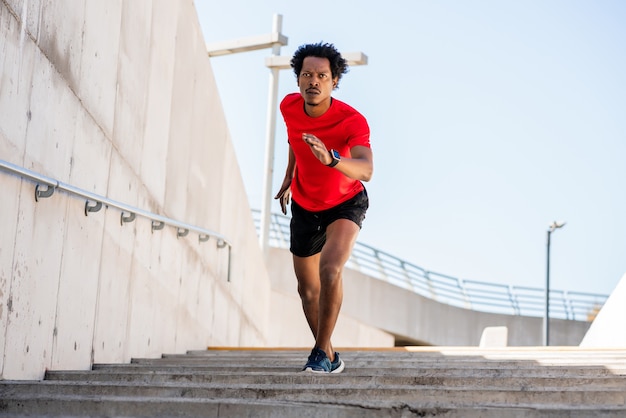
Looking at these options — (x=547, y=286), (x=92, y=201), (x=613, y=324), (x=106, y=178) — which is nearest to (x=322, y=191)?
(x=92, y=201)

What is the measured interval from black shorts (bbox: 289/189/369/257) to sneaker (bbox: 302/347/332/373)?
65cm

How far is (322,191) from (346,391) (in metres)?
1.50

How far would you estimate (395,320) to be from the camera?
23.1 meters

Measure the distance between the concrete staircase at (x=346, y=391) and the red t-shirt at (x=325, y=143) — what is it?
3.08ft

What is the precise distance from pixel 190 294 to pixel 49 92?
3.62 metres

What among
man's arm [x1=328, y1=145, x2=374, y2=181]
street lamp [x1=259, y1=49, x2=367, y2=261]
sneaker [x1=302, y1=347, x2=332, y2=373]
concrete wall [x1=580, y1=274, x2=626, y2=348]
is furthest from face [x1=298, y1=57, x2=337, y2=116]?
street lamp [x1=259, y1=49, x2=367, y2=261]

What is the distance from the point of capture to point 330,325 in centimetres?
500

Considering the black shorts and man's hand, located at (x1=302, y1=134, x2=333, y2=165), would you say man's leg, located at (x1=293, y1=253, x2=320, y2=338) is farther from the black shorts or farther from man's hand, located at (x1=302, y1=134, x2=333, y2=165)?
man's hand, located at (x1=302, y1=134, x2=333, y2=165)

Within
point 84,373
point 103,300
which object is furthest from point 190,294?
point 84,373

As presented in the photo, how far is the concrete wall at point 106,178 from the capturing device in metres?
4.57

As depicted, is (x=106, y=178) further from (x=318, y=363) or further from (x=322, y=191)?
(x=318, y=363)

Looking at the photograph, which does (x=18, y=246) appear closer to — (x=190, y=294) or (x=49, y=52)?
(x=49, y=52)

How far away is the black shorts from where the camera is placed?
5.23m

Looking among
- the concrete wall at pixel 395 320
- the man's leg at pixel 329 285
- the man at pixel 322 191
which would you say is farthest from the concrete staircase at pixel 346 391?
the concrete wall at pixel 395 320
